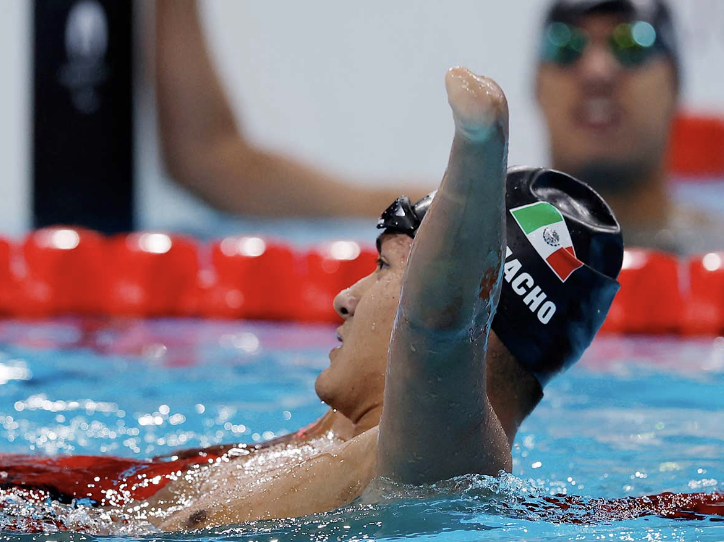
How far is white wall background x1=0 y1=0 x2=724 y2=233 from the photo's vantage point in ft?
27.7

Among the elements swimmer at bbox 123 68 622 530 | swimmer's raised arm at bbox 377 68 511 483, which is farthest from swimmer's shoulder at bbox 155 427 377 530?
swimmer's raised arm at bbox 377 68 511 483

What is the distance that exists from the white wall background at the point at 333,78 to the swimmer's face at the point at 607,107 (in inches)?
14.0

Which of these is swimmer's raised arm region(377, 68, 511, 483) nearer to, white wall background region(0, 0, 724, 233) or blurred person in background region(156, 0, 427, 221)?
white wall background region(0, 0, 724, 233)

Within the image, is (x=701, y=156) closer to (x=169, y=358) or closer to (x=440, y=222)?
(x=169, y=358)

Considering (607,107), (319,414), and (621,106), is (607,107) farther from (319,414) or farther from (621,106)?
(319,414)

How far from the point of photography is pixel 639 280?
6.48 m

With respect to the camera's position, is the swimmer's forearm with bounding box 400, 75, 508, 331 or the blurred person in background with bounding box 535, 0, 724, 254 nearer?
the swimmer's forearm with bounding box 400, 75, 508, 331

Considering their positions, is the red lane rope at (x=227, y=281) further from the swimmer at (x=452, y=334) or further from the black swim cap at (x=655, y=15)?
the swimmer at (x=452, y=334)

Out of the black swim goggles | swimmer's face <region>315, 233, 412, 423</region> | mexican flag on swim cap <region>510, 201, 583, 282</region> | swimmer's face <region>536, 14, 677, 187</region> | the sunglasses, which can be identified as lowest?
swimmer's face <region>315, 233, 412, 423</region>

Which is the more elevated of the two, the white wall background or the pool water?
the white wall background

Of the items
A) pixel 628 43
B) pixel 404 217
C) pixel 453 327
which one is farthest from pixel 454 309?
pixel 628 43

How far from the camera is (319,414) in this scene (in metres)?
4.02

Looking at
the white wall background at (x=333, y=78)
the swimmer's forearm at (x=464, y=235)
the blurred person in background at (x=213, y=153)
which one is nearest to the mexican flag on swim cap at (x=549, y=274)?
the swimmer's forearm at (x=464, y=235)

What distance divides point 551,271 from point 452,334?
0.58m
